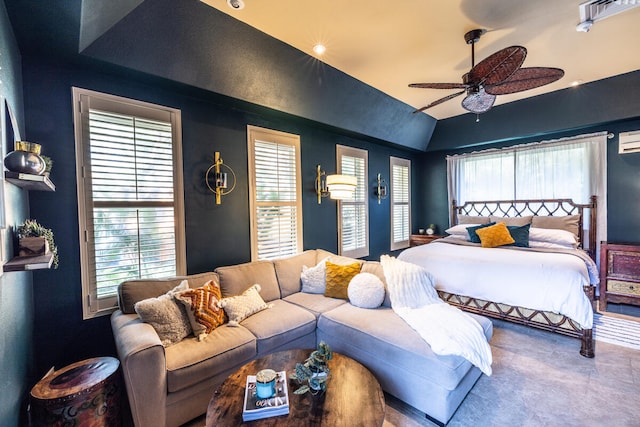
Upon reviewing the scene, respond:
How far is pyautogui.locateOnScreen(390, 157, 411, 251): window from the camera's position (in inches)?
211

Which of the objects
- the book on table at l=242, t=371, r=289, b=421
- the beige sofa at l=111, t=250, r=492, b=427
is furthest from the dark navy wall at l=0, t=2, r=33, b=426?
the book on table at l=242, t=371, r=289, b=421

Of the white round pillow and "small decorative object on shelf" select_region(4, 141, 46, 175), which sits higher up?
"small decorative object on shelf" select_region(4, 141, 46, 175)

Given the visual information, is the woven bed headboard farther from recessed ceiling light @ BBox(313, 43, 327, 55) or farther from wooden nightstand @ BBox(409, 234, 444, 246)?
recessed ceiling light @ BBox(313, 43, 327, 55)

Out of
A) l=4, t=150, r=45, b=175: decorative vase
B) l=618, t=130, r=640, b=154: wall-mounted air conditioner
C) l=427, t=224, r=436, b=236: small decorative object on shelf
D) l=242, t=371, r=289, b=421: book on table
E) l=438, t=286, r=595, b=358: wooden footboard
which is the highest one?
l=618, t=130, r=640, b=154: wall-mounted air conditioner

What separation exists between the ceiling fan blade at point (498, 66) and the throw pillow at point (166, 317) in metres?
3.09

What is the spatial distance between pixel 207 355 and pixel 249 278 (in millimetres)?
1007

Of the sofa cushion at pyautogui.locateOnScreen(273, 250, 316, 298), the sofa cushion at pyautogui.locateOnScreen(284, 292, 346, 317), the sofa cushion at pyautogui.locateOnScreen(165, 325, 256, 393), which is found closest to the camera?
the sofa cushion at pyautogui.locateOnScreen(165, 325, 256, 393)

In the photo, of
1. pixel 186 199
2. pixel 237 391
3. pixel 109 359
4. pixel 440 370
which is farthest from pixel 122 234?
pixel 440 370

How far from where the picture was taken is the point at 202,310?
7.20 feet

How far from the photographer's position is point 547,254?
3.24 m

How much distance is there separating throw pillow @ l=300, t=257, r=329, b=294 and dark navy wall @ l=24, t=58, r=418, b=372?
0.70m

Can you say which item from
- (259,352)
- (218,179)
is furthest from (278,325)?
(218,179)

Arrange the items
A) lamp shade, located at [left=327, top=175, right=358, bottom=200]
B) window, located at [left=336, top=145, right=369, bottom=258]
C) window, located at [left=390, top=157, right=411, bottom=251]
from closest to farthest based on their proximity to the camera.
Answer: lamp shade, located at [left=327, top=175, right=358, bottom=200]
window, located at [left=336, top=145, right=369, bottom=258]
window, located at [left=390, top=157, right=411, bottom=251]

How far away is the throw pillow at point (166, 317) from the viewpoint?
200cm
